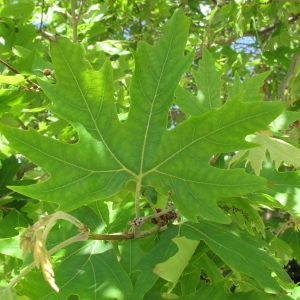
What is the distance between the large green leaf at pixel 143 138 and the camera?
1.18 meters

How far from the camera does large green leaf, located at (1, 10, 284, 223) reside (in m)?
1.18

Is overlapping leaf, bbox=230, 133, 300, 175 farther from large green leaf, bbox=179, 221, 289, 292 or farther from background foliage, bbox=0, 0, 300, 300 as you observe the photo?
large green leaf, bbox=179, 221, 289, 292

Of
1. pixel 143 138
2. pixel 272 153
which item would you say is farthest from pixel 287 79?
pixel 143 138

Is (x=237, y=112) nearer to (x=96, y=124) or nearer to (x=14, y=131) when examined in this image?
→ (x=96, y=124)

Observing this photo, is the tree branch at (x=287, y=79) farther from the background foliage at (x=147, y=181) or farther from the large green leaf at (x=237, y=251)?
the large green leaf at (x=237, y=251)

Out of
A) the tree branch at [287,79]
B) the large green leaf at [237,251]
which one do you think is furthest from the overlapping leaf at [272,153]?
the tree branch at [287,79]

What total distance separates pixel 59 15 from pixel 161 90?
10.3ft

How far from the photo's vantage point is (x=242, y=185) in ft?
3.86

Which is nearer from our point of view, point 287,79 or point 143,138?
point 143,138

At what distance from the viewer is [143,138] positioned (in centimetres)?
129

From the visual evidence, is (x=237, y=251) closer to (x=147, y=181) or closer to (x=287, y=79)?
(x=147, y=181)

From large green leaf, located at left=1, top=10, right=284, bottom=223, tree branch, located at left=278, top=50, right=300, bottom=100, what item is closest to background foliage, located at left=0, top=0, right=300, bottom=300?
large green leaf, located at left=1, top=10, right=284, bottom=223

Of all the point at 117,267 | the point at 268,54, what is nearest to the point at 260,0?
the point at 268,54

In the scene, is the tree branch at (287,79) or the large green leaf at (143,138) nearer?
the large green leaf at (143,138)
